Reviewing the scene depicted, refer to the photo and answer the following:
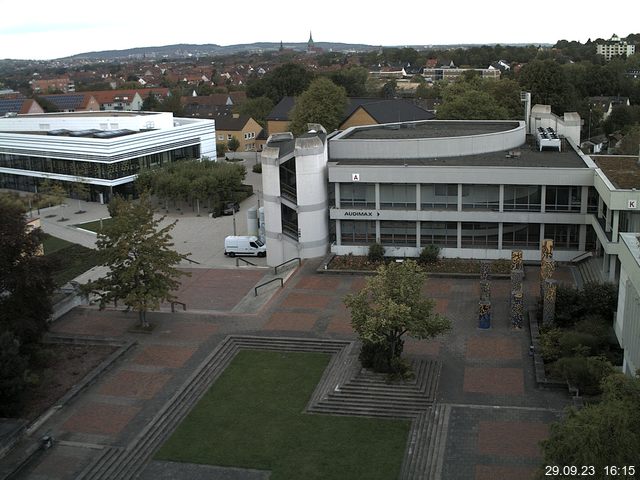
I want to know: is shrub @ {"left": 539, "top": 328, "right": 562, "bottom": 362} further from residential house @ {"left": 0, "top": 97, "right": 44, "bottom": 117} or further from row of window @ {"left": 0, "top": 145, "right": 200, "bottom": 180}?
residential house @ {"left": 0, "top": 97, "right": 44, "bottom": 117}

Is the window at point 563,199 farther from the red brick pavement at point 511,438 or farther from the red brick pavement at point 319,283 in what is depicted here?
the red brick pavement at point 511,438

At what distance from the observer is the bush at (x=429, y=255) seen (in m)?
38.5

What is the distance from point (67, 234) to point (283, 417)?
34.3 m

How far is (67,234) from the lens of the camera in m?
52.7

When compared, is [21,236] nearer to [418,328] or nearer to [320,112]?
[418,328]

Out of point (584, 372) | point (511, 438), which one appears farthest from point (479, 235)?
point (511, 438)

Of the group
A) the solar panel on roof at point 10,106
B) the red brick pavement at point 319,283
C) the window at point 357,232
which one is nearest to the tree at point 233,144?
the window at point 357,232

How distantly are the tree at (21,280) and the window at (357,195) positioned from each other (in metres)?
17.7

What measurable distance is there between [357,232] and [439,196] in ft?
16.8

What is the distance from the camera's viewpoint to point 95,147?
2467 inches

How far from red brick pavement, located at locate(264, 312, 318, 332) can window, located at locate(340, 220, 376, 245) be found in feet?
30.8

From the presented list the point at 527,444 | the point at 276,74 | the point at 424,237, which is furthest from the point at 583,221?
the point at 276,74

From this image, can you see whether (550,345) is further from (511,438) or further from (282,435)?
(282,435)

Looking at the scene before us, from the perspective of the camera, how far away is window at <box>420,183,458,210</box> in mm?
38938
